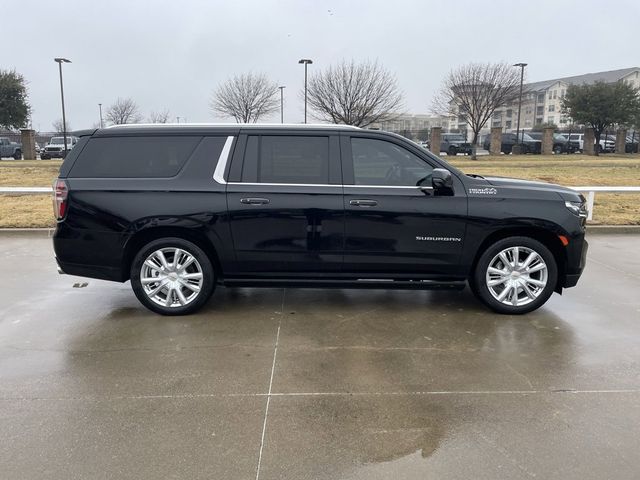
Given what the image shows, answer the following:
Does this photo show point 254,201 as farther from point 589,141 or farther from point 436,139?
point 589,141

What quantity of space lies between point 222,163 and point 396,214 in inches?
69.0

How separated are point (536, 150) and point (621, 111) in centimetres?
760

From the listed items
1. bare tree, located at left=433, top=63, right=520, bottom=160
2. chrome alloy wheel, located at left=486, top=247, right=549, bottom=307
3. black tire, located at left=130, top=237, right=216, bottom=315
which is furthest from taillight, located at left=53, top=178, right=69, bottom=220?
bare tree, located at left=433, top=63, right=520, bottom=160

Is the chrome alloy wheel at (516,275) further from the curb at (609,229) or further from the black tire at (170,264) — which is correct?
the curb at (609,229)

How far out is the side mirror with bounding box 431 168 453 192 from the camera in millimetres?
5059

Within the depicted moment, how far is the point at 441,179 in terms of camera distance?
5.08 m

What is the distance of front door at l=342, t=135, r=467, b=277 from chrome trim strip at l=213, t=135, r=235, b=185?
112 cm

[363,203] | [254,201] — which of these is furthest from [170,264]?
[363,203]

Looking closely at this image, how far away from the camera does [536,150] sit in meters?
41.7

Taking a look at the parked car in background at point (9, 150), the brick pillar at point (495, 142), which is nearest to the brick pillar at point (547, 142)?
the brick pillar at point (495, 142)

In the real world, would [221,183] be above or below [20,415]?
above

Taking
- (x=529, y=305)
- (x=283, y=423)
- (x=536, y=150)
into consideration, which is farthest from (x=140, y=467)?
(x=536, y=150)

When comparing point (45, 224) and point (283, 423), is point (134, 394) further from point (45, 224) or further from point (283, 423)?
point (45, 224)

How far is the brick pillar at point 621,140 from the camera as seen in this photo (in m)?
43.3
